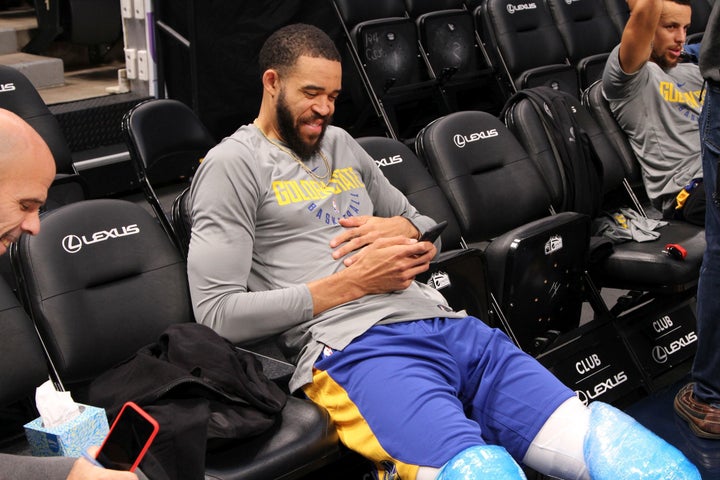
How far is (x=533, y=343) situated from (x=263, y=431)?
139 cm

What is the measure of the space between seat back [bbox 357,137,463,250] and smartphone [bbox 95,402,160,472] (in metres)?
1.68

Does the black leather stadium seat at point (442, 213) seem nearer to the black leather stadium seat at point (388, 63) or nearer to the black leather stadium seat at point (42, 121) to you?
the black leather stadium seat at point (42, 121)

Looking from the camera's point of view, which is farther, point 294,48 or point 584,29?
point 584,29

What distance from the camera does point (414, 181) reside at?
3.18 metres

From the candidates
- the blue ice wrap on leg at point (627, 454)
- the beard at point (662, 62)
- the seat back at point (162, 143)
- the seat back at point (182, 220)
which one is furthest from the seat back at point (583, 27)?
the blue ice wrap on leg at point (627, 454)

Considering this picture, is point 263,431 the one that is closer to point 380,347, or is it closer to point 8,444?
point 380,347

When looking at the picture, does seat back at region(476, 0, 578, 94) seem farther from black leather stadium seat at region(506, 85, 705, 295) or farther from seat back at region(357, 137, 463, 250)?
seat back at region(357, 137, 463, 250)

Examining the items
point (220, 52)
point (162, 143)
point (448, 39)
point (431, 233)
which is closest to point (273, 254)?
point (431, 233)

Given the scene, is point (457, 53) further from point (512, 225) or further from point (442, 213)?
point (442, 213)

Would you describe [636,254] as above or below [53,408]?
below

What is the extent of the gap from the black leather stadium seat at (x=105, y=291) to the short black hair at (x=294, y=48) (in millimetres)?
592

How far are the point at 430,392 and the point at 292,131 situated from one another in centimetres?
90

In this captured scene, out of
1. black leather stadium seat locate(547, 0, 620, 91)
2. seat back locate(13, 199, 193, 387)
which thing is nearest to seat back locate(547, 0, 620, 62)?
black leather stadium seat locate(547, 0, 620, 91)

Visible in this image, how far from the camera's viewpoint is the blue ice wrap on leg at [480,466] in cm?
185
